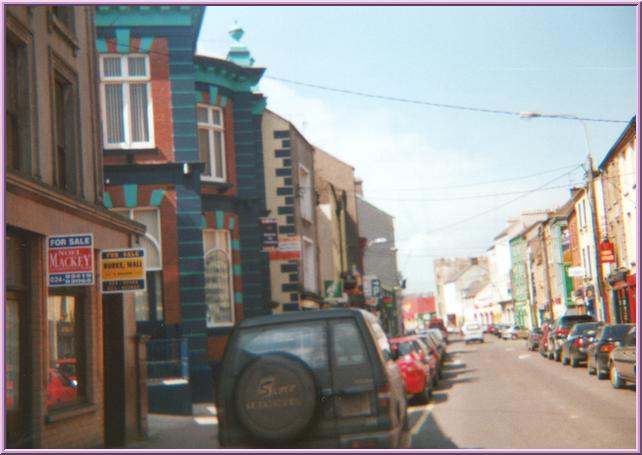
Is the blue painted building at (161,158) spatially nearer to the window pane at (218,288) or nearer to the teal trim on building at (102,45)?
the teal trim on building at (102,45)

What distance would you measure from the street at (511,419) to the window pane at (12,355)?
3.01 meters

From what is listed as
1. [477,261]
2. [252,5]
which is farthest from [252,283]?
[477,261]

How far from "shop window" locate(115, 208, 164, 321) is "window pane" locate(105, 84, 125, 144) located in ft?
6.17

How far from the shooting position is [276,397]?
8.14 metres

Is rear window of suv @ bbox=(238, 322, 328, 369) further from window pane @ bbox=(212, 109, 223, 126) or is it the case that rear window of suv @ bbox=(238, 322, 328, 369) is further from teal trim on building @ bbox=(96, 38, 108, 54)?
window pane @ bbox=(212, 109, 223, 126)

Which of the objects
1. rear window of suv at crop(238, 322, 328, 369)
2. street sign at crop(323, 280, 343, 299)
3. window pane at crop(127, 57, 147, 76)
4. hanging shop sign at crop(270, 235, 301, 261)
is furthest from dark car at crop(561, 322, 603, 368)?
rear window of suv at crop(238, 322, 328, 369)

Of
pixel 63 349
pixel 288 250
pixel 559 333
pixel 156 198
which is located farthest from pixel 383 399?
pixel 559 333

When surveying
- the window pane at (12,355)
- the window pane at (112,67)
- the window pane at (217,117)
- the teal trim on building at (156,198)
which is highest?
the window pane at (112,67)

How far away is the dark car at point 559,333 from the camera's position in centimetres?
3366

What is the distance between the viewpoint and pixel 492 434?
42.2 feet

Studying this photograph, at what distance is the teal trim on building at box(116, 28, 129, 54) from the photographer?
21.7 metres

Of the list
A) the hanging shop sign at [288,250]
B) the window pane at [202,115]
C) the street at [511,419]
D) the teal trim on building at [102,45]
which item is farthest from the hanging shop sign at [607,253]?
the teal trim on building at [102,45]

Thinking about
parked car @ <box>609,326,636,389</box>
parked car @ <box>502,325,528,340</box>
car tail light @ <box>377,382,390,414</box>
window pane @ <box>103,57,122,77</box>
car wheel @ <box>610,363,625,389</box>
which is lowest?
parked car @ <box>502,325,528,340</box>

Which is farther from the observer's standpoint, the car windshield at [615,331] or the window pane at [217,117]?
the window pane at [217,117]
